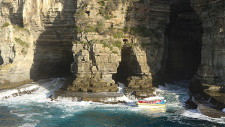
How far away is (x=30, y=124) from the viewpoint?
A: 16047 millimetres

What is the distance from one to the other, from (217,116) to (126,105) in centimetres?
829

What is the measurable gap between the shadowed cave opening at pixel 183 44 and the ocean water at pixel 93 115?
653 inches

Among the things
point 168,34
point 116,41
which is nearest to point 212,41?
point 116,41

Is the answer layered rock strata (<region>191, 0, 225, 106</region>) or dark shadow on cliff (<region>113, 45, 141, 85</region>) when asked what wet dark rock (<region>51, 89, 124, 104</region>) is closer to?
dark shadow on cliff (<region>113, 45, 141, 85</region>)

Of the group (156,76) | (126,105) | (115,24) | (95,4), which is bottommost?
(126,105)

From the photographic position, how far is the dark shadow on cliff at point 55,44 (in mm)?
32750

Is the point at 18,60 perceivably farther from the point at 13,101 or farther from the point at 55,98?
the point at 55,98

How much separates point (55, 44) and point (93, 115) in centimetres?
2032

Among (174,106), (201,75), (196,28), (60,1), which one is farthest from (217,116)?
(60,1)

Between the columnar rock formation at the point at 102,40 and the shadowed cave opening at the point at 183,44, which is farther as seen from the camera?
the shadowed cave opening at the point at 183,44

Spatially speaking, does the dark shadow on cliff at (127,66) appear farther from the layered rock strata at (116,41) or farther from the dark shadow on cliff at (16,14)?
the dark shadow on cliff at (16,14)

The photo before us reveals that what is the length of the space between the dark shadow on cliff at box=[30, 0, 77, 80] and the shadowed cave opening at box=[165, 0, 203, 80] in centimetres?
1598

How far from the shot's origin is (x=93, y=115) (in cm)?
1800

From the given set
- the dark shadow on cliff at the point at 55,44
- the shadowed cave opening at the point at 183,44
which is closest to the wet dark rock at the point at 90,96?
the dark shadow on cliff at the point at 55,44
